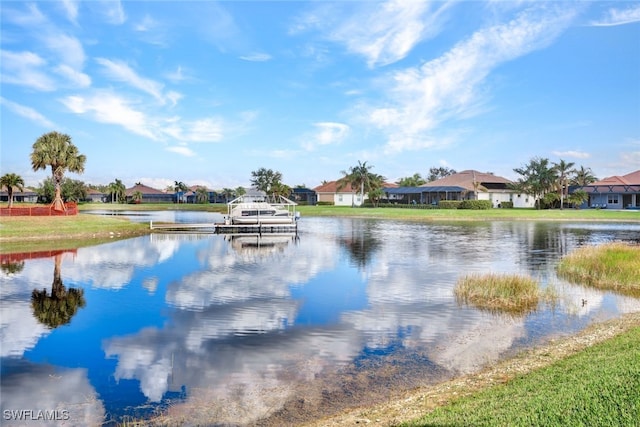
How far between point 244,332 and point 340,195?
341ft

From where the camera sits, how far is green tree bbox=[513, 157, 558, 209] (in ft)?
302

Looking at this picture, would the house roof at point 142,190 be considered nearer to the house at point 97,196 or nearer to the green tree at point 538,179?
the house at point 97,196

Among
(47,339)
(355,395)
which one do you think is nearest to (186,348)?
(47,339)

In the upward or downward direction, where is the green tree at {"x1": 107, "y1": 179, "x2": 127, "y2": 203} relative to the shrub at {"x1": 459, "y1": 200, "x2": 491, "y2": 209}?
upward

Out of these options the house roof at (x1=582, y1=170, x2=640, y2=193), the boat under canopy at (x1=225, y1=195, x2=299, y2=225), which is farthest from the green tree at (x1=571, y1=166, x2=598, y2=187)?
the boat under canopy at (x1=225, y1=195, x2=299, y2=225)

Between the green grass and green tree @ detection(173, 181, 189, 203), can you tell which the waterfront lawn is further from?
green tree @ detection(173, 181, 189, 203)

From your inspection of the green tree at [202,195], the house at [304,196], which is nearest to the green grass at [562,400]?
the house at [304,196]

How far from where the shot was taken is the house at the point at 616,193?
9031cm

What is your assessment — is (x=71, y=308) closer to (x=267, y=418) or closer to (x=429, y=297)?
(x=267, y=418)

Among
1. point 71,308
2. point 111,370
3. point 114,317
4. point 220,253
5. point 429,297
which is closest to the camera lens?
point 111,370

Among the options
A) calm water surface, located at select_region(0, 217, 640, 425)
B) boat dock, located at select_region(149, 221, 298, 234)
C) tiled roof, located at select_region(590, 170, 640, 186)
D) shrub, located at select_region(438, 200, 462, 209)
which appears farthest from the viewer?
tiled roof, located at select_region(590, 170, 640, 186)

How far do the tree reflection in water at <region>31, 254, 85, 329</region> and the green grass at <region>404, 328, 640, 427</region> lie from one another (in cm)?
1223

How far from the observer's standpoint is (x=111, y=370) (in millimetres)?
10820

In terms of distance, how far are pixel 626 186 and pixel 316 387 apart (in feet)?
324
